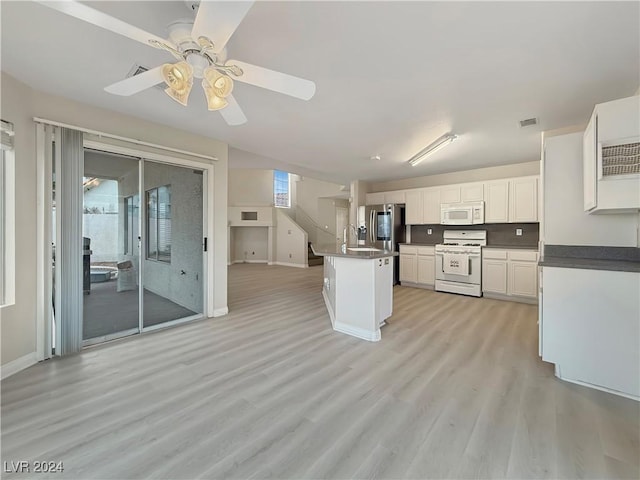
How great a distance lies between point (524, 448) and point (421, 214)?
502 centimetres

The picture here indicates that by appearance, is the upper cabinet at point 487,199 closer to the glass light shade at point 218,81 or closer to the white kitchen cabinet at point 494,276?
the white kitchen cabinet at point 494,276

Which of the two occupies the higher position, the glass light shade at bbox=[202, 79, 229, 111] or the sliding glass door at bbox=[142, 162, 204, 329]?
the glass light shade at bbox=[202, 79, 229, 111]

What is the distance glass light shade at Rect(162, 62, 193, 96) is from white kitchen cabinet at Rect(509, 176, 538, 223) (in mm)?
5357

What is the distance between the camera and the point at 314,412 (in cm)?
187

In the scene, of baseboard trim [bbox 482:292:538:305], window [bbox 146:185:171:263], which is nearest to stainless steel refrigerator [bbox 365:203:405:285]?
baseboard trim [bbox 482:292:538:305]

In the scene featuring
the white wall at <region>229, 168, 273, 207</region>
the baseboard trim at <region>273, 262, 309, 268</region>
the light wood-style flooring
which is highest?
the white wall at <region>229, 168, 273, 207</region>

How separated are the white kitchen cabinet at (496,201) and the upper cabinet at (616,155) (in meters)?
3.03

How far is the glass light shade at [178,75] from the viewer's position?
1575 millimetres

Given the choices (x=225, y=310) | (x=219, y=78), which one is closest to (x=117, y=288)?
(x=225, y=310)

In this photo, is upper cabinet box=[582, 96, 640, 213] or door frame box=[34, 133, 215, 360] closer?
upper cabinet box=[582, 96, 640, 213]

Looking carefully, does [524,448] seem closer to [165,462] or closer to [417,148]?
[165,462]

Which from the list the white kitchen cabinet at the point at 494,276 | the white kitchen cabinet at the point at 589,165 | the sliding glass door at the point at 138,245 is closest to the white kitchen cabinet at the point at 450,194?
the white kitchen cabinet at the point at 494,276

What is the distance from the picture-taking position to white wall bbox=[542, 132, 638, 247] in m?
2.57

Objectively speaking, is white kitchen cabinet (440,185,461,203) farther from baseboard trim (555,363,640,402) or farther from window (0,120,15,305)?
window (0,120,15,305)
